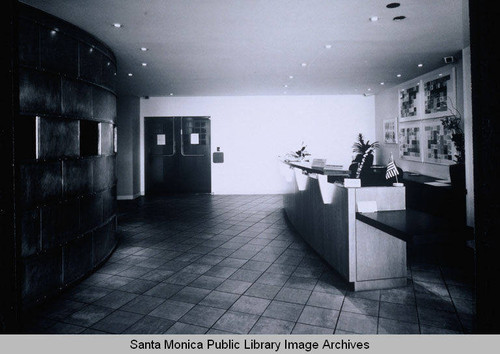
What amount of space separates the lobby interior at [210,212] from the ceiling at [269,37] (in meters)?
0.03

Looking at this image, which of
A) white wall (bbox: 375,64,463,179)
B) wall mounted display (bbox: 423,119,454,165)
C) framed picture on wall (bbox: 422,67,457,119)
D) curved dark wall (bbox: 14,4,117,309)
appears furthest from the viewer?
wall mounted display (bbox: 423,119,454,165)

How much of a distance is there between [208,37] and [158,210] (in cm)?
528

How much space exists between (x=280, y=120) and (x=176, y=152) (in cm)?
384

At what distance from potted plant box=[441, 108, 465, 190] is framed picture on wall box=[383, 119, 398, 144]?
8.27 feet

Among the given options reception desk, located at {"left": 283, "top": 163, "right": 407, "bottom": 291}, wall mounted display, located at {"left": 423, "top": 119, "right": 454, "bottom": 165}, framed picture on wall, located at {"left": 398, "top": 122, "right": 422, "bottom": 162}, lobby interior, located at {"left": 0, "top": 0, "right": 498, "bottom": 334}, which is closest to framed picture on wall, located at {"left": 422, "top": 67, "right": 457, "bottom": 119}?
lobby interior, located at {"left": 0, "top": 0, "right": 498, "bottom": 334}

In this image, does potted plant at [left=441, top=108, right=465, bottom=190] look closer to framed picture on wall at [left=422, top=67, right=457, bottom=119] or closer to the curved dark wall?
framed picture on wall at [left=422, top=67, right=457, bottom=119]

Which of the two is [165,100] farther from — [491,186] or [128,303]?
[491,186]

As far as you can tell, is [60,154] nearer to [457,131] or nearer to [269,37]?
[269,37]

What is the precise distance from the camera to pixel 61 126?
12.9 ft

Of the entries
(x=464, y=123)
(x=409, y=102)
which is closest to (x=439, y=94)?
(x=409, y=102)

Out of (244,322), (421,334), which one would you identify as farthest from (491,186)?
(244,322)

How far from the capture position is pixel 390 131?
33.2 feet

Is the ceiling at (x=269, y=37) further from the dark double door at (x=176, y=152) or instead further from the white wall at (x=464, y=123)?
the dark double door at (x=176, y=152)

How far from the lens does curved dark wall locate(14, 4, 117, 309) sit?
3471 millimetres
